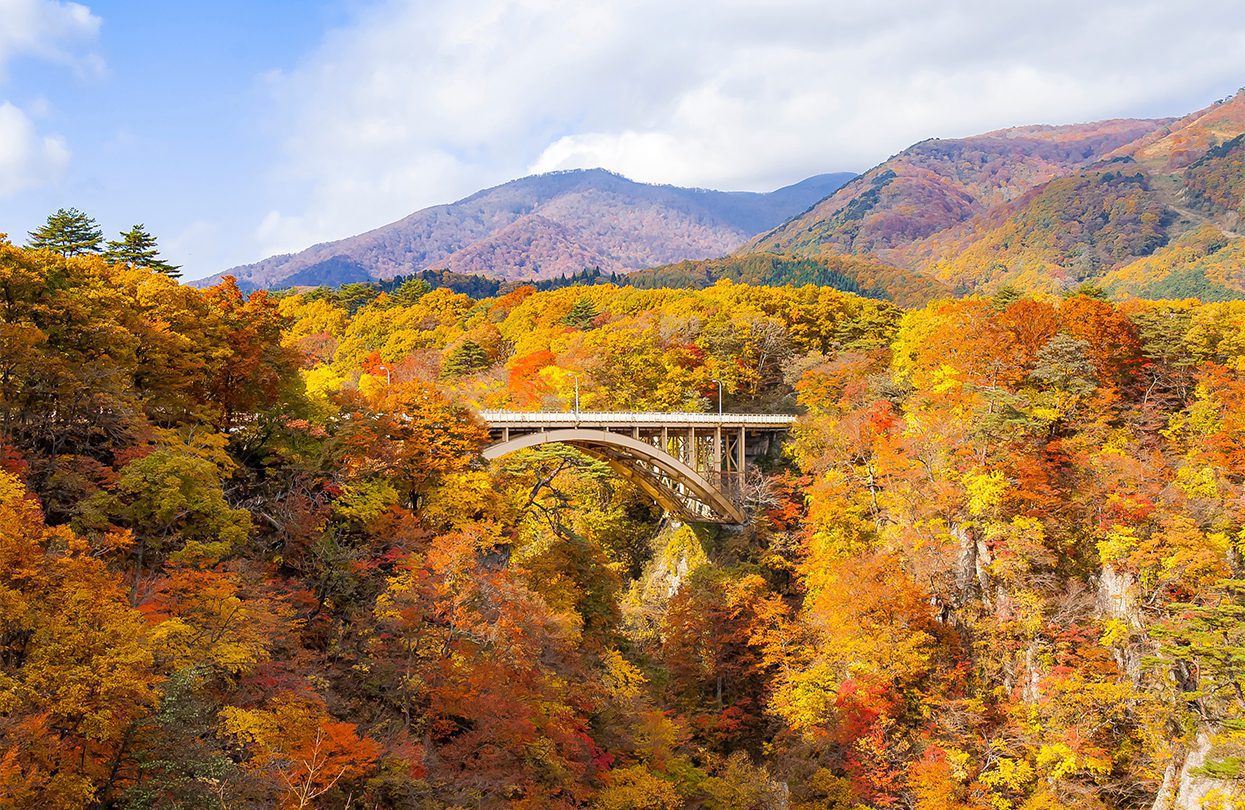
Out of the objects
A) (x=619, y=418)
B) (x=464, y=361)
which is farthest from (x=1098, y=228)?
(x=619, y=418)

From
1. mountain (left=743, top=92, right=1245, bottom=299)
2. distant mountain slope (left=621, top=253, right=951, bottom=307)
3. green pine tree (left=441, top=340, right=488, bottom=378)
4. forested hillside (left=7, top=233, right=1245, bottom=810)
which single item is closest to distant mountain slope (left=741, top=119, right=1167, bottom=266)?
mountain (left=743, top=92, right=1245, bottom=299)

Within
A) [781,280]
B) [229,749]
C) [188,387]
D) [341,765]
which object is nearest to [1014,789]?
[341,765]

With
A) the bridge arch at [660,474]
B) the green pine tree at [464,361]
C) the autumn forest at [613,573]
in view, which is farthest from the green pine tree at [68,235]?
the green pine tree at [464,361]

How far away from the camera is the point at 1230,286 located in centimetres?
7119

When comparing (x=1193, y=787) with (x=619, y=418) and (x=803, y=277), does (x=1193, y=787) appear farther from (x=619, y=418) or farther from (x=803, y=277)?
(x=803, y=277)

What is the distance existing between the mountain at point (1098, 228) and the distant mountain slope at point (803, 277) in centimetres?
1216

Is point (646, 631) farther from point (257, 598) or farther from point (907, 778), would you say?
point (257, 598)

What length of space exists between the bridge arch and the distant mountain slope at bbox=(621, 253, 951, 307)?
55595 mm

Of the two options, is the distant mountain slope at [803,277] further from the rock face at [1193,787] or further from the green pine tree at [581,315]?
the rock face at [1193,787]

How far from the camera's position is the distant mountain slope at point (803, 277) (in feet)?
301

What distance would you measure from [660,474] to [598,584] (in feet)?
36.6

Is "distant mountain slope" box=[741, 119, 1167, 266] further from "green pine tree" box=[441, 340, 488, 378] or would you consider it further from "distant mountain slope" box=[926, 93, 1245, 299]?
"green pine tree" box=[441, 340, 488, 378]

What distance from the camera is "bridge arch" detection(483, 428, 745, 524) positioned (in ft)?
102

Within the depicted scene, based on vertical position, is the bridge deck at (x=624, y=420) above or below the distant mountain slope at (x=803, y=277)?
below
